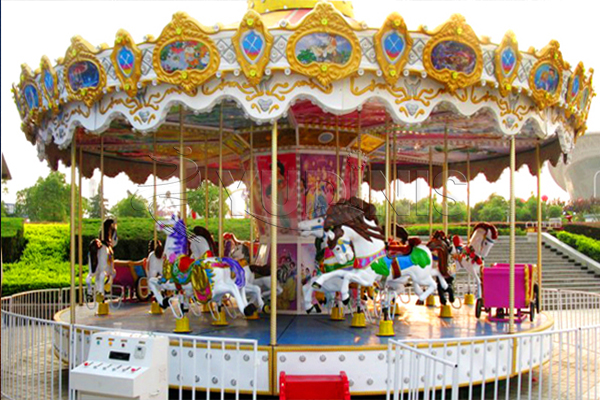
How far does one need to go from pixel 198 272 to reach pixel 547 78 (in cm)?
429

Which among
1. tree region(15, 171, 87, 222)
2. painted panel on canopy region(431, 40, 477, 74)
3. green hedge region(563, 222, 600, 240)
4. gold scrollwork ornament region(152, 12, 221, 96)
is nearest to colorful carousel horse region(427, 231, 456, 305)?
painted panel on canopy region(431, 40, 477, 74)

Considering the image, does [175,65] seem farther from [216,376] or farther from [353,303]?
[353,303]

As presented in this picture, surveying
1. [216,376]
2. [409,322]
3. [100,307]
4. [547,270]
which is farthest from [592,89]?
[547,270]

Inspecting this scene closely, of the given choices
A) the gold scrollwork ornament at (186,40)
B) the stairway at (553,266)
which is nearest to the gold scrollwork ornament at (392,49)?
the gold scrollwork ornament at (186,40)

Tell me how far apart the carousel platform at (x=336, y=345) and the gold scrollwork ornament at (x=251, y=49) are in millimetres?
2538

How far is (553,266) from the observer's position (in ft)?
66.7

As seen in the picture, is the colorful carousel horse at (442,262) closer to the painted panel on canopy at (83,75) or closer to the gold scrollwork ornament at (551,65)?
the gold scrollwork ornament at (551,65)

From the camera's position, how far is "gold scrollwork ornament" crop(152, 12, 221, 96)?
5898mm

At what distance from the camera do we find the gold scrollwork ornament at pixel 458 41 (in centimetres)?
592

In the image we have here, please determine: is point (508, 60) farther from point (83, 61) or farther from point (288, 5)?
point (83, 61)

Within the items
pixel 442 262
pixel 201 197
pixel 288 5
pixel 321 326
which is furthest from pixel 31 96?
pixel 201 197

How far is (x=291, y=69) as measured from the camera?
591cm

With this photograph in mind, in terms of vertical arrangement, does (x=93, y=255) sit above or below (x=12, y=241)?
above

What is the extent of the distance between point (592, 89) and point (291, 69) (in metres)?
4.03
